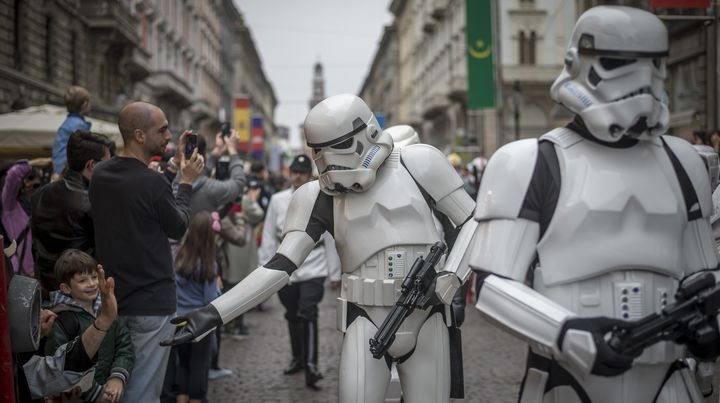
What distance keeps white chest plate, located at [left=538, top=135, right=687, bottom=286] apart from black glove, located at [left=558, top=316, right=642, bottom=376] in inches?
10.5

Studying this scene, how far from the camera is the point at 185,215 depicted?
16.5 ft

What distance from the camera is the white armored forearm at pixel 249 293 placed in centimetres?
421

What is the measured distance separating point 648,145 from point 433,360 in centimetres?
172

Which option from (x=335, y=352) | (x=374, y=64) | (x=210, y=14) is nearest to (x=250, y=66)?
(x=374, y=64)

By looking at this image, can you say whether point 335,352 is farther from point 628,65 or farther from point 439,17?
point 439,17

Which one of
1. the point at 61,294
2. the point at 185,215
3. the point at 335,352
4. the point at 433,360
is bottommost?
the point at 335,352

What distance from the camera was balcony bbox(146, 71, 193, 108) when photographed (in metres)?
42.8

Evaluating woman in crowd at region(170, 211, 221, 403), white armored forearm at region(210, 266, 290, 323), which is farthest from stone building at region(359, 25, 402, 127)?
white armored forearm at region(210, 266, 290, 323)

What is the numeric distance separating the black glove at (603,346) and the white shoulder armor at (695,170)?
2.05ft

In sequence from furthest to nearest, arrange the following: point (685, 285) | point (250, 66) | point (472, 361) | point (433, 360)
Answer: point (250, 66) < point (472, 361) < point (433, 360) < point (685, 285)

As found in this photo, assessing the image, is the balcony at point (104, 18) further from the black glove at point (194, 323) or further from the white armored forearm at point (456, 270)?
the white armored forearm at point (456, 270)

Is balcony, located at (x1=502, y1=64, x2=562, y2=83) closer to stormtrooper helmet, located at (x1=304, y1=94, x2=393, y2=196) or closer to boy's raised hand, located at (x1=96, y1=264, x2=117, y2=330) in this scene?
stormtrooper helmet, located at (x1=304, y1=94, x2=393, y2=196)

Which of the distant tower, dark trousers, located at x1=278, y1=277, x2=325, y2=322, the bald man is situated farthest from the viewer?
the distant tower

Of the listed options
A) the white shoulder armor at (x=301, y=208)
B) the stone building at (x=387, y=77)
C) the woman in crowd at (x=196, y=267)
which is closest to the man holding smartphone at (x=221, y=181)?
the woman in crowd at (x=196, y=267)
